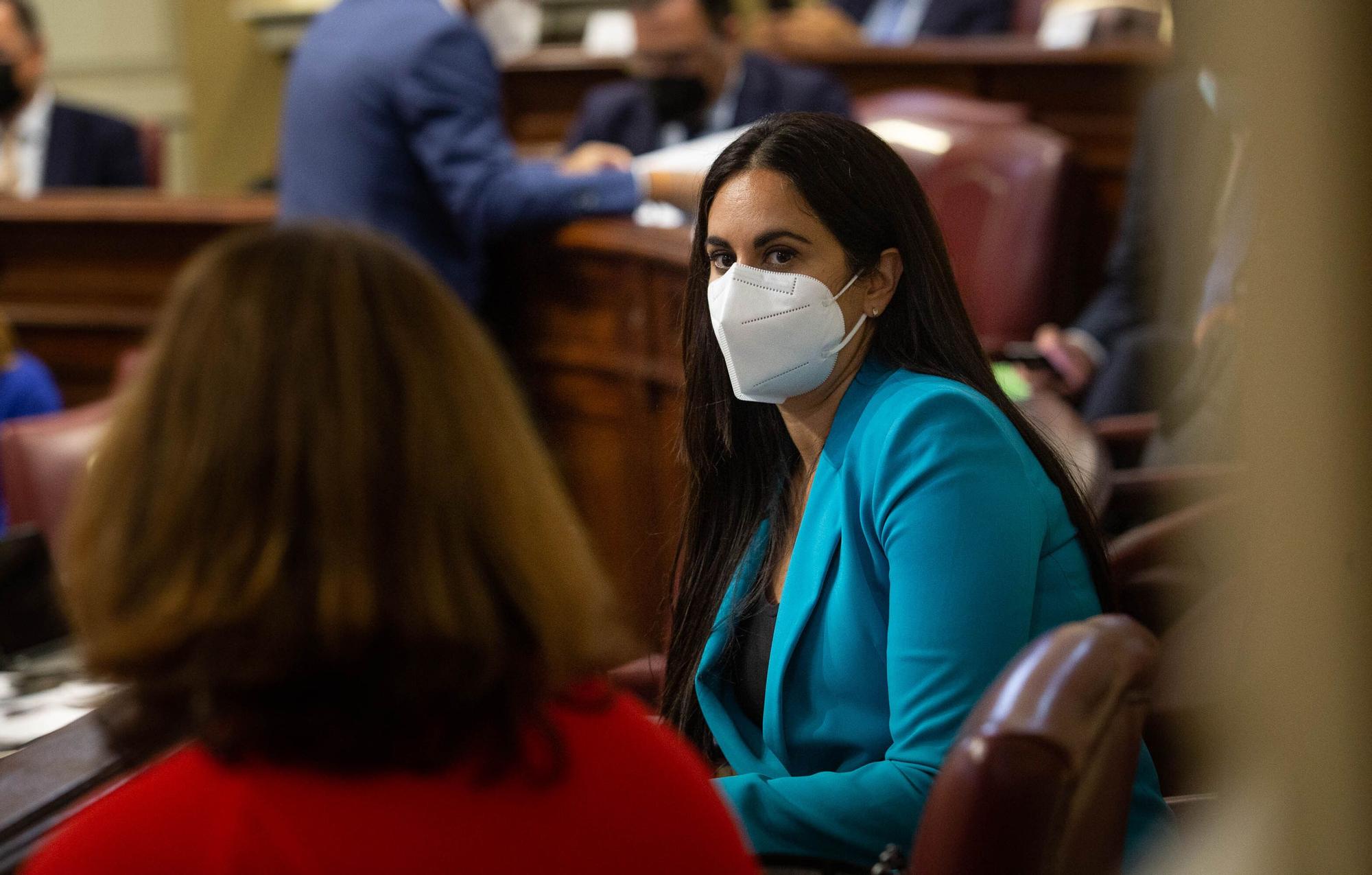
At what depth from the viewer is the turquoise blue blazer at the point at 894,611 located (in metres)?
1.21

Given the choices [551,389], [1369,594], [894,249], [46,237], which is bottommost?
[551,389]

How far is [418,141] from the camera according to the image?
122 inches

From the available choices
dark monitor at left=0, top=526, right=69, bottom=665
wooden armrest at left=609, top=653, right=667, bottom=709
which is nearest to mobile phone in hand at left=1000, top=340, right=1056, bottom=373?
wooden armrest at left=609, top=653, right=667, bottom=709

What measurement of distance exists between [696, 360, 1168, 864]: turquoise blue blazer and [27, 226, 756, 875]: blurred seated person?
476 millimetres

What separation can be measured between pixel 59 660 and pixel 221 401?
1.30m

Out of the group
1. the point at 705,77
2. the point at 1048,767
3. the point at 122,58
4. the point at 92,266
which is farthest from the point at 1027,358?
the point at 122,58

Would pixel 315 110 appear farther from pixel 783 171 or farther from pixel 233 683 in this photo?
pixel 233 683

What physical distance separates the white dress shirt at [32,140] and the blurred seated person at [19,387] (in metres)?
1.86

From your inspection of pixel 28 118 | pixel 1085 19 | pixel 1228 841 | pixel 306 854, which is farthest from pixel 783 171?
pixel 28 118

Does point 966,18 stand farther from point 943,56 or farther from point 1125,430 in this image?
point 1125,430

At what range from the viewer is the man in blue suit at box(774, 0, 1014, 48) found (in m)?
4.67

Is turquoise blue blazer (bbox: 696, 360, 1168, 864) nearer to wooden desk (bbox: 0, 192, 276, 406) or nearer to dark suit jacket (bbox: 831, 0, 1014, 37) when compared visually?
wooden desk (bbox: 0, 192, 276, 406)

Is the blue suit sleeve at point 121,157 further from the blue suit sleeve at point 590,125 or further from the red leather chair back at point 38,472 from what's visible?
the red leather chair back at point 38,472

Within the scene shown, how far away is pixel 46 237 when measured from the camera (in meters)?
4.18
